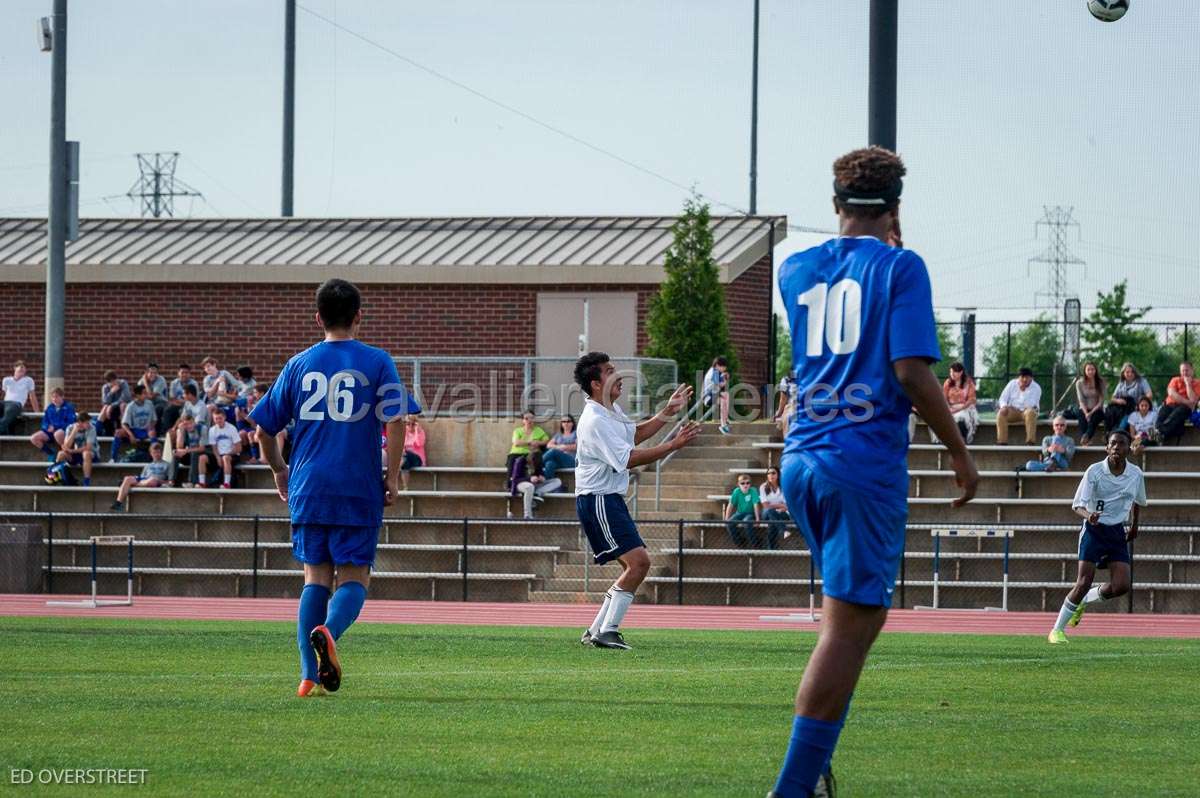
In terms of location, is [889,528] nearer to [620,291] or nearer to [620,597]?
[620,597]

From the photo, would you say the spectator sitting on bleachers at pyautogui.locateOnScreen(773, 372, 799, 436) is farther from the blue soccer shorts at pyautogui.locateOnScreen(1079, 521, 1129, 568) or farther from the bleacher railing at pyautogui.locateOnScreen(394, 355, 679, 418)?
the blue soccer shorts at pyautogui.locateOnScreen(1079, 521, 1129, 568)

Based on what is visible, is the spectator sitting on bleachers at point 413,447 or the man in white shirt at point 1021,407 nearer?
the man in white shirt at point 1021,407

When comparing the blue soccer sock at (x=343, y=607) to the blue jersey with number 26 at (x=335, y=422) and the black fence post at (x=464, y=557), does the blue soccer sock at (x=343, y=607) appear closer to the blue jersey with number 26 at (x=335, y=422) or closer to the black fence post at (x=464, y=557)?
the blue jersey with number 26 at (x=335, y=422)

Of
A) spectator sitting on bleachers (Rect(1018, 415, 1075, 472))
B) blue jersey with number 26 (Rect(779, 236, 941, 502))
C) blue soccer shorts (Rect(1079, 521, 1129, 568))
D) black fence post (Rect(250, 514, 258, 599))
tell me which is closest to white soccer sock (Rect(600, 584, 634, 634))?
blue soccer shorts (Rect(1079, 521, 1129, 568))

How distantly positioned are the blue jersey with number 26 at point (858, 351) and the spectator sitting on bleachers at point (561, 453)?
62.0 ft

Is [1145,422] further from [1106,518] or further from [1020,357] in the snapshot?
[1106,518]

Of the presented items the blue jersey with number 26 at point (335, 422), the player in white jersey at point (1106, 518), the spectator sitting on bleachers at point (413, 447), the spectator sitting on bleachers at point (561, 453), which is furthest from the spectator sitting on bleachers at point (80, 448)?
the blue jersey with number 26 at point (335, 422)

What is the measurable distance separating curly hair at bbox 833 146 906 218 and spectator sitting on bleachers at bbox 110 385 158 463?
2217 cm

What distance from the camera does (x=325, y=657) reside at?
7848 millimetres

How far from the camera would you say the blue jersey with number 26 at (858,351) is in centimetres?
507

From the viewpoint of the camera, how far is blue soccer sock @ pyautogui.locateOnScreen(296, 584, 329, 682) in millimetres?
8078

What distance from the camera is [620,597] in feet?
40.3

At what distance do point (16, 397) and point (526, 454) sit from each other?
9.52 meters

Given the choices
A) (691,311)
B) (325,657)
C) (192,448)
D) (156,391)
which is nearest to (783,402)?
(691,311)
